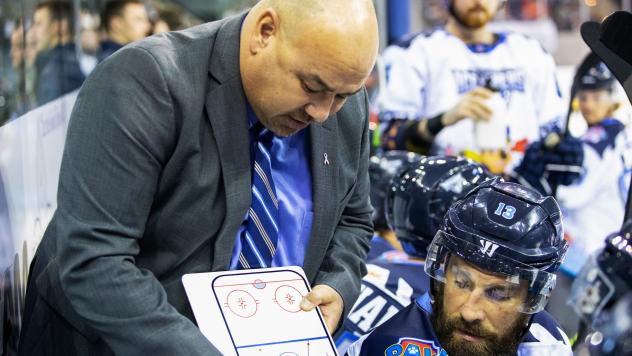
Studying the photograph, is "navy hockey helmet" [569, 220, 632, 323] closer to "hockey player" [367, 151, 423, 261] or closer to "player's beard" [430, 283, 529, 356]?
"player's beard" [430, 283, 529, 356]

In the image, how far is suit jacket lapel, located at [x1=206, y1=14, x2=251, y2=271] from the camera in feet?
7.64

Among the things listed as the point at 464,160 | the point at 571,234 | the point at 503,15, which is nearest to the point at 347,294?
the point at 464,160

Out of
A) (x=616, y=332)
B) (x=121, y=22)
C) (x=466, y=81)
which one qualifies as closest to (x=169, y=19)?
(x=121, y=22)

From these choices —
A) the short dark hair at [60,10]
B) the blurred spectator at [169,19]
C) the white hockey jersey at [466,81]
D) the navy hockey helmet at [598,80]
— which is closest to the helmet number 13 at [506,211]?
the white hockey jersey at [466,81]

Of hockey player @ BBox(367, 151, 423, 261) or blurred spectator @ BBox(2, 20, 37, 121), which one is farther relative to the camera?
hockey player @ BBox(367, 151, 423, 261)

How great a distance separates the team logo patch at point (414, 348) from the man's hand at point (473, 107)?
185 cm

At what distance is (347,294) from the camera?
258 cm

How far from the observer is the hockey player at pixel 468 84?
16.0ft

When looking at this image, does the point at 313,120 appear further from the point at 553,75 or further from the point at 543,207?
the point at 553,75

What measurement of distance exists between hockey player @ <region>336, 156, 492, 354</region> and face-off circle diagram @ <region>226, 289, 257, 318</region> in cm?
111

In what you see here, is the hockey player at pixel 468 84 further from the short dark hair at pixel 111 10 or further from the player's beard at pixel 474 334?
the short dark hair at pixel 111 10

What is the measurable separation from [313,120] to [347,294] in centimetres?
48

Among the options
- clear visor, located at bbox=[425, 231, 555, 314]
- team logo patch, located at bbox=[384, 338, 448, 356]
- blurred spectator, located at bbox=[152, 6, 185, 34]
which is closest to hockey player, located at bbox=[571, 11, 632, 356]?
clear visor, located at bbox=[425, 231, 555, 314]

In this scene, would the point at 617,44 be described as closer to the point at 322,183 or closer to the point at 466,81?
the point at 322,183
